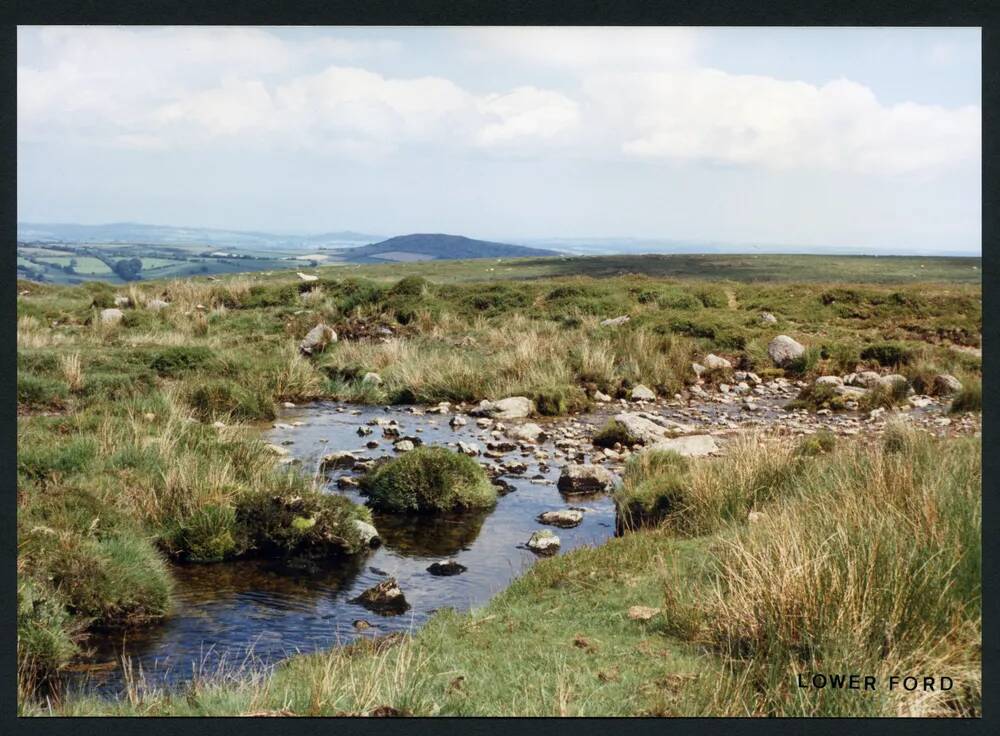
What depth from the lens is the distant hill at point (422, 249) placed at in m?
9.45

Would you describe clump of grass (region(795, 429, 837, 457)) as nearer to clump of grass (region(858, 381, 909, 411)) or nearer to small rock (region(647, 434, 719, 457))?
small rock (region(647, 434, 719, 457))

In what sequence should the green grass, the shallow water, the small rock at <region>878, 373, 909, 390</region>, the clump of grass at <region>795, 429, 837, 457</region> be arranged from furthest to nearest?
the small rock at <region>878, 373, 909, 390</region> < the clump of grass at <region>795, 429, 837, 457</region> < the shallow water < the green grass

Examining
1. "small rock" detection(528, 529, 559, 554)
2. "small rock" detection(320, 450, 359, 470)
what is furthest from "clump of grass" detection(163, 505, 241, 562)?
"small rock" detection(528, 529, 559, 554)

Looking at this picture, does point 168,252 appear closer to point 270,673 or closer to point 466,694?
point 270,673

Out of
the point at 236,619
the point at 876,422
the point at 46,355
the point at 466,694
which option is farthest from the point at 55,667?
the point at 876,422

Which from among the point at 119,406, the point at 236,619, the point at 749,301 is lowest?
the point at 236,619

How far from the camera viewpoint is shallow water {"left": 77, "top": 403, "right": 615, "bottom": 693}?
610 cm

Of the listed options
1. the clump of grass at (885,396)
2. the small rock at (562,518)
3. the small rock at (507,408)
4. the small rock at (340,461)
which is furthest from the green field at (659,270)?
the small rock at (562,518)

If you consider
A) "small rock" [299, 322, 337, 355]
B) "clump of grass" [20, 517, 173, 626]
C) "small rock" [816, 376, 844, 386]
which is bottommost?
"clump of grass" [20, 517, 173, 626]

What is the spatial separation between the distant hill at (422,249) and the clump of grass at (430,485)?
2.01 m

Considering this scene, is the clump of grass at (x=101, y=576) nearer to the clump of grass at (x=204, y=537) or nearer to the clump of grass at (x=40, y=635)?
the clump of grass at (x=40, y=635)

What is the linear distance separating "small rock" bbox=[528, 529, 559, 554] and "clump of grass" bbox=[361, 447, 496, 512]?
3.27ft

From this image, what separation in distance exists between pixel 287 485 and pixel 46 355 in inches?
205

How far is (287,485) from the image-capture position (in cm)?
852
